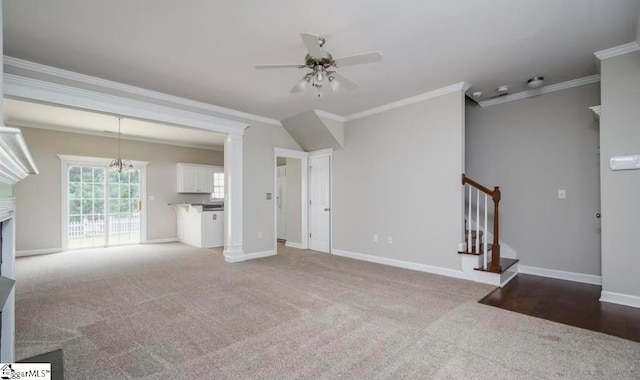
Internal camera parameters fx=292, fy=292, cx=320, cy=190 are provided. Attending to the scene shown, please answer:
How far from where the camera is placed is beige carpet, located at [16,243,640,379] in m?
1.93

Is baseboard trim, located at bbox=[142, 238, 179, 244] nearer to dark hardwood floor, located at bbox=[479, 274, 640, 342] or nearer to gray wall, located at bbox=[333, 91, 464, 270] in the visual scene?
gray wall, located at bbox=[333, 91, 464, 270]

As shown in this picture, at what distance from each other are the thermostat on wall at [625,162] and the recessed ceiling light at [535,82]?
130 cm

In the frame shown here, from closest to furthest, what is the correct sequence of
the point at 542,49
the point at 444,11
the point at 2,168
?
the point at 2,168 → the point at 444,11 → the point at 542,49

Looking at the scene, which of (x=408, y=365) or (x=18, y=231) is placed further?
(x=18, y=231)

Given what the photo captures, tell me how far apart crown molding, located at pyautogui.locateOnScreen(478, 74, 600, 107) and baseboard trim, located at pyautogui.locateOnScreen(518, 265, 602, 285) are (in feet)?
8.23

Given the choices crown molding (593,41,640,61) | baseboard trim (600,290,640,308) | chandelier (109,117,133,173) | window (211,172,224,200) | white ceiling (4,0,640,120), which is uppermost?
white ceiling (4,0,640,120)

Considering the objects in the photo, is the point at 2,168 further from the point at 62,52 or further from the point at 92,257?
the point at 92,257

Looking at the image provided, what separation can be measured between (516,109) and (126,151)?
7.97 meters

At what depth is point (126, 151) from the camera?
6.92 meters

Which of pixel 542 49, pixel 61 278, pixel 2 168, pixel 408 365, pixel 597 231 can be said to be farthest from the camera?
pixel 61 278

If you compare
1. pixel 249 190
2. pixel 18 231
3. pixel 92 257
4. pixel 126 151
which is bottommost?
pixel 92 257

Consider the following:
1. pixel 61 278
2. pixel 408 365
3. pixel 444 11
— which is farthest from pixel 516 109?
pixel 61 278

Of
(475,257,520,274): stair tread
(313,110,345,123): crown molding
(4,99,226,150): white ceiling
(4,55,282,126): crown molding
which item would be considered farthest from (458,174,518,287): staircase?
(4,99,226,150): white ceiling

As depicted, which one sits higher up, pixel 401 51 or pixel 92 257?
pixel 401 51
